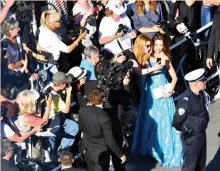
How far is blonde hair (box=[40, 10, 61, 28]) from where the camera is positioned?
9148 mm

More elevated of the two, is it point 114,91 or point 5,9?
point 5,9

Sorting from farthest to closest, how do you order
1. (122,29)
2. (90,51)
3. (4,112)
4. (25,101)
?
(122,29) → (90,51) → (4,112) → (25,101)

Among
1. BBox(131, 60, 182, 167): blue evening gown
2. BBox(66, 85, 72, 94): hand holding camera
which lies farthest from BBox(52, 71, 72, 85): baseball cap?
BBox(131, 60, 182, 167): blue evening gown

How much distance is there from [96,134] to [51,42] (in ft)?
5.88

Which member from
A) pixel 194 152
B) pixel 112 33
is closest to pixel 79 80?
pixel 112 33

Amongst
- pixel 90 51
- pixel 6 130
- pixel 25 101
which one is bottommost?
pixel 6 130

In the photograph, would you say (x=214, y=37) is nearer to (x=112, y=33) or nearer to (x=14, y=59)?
(x=112, y=33)

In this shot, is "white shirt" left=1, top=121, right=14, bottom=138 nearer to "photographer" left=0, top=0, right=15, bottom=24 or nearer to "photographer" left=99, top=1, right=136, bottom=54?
"photographer" left=0, top=0, right=15, bottom=24

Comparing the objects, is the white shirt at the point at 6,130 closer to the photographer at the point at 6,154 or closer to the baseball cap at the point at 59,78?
the photographer at the point at 6,154

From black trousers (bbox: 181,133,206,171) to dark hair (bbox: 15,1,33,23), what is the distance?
9.10ft

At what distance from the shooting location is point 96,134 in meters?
7.98

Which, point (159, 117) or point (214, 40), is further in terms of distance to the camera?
point (214, 40)

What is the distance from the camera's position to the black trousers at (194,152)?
27.4 ft

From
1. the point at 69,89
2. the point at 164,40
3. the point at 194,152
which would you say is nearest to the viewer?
the point at 194,152
